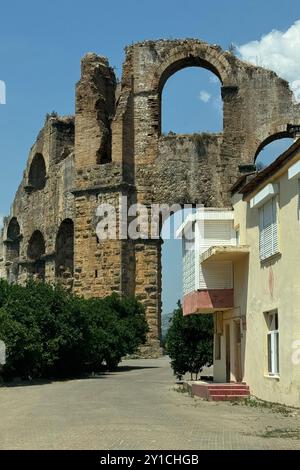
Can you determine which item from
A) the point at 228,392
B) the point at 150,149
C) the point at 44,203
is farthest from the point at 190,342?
the point at 44,203

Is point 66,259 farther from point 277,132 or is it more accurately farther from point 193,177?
point 277,132

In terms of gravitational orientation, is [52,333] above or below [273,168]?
below

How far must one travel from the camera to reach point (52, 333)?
71.4 ft

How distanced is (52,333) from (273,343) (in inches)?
320

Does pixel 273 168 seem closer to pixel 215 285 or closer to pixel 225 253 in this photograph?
pixel 225 253

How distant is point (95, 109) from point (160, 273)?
7.94m

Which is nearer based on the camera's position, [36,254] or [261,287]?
[261,287]

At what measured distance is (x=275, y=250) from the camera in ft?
50.1

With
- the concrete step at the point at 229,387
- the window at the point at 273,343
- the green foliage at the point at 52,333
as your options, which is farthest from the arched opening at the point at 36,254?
the window at the point at 273,343

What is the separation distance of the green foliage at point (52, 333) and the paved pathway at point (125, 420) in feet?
3.94

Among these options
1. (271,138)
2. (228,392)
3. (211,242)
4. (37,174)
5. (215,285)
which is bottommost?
(228,392)

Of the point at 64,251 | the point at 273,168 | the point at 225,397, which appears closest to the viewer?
the point at 273,168

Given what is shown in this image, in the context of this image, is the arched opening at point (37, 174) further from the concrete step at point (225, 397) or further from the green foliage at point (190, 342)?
the concrete step at point (225, 397)

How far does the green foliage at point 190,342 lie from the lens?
2247cm
